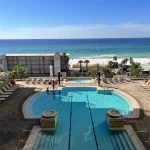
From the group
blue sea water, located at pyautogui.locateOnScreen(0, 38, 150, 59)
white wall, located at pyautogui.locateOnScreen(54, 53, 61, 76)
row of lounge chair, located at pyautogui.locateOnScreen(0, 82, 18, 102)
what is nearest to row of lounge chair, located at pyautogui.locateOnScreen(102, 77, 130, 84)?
row of lounge chair, located at pyautogui.locateOnScreen(0, 82, 18, 102)

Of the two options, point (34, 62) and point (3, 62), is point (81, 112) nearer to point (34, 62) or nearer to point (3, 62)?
point (34, 62)

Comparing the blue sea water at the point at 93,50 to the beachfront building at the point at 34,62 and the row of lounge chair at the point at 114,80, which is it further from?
the row of lounge chair at the point at 114,80

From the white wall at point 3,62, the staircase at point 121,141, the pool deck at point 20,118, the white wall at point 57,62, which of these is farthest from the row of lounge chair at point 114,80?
the white wall at point 3,62

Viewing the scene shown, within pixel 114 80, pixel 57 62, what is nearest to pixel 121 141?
pixel 114 80

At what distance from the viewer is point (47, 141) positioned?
348 inches

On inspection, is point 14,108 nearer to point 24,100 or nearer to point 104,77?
point 24,100

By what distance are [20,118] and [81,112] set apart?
397cm

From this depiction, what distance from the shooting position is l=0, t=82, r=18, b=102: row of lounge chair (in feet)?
48.4

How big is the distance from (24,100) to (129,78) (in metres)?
11.8

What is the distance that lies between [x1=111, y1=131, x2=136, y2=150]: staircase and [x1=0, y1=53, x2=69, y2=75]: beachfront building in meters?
21.6

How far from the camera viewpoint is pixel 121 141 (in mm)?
8742

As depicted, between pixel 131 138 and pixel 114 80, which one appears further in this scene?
pixel 114 80

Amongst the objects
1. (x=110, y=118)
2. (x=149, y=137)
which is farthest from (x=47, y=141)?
(x=149, y=137)

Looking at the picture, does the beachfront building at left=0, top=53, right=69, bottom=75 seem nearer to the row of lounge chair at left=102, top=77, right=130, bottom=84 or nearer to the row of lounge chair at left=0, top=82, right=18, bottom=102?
the row of lounge chair at left=102, top=77, right=130, bottom=84
